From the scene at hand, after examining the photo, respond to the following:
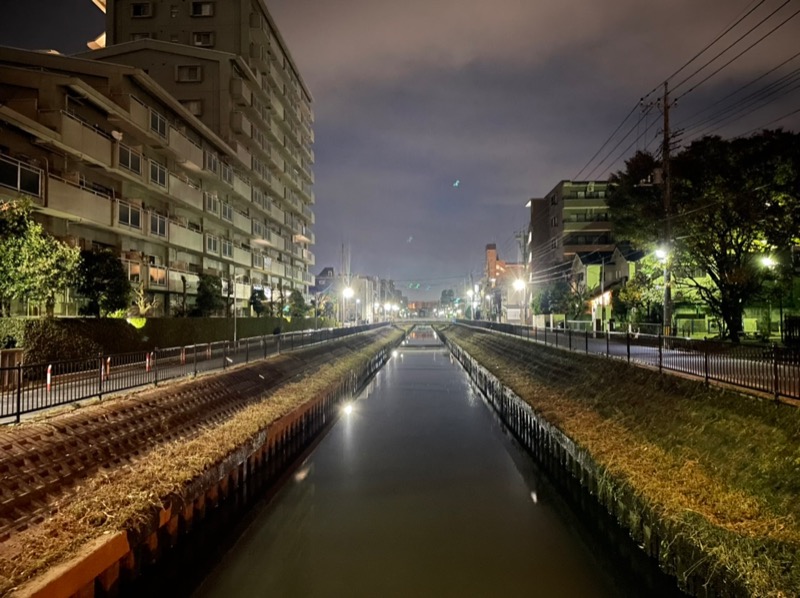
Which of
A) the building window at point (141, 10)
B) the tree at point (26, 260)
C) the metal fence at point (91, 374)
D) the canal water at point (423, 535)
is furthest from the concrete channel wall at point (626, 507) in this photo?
the building window at point (141, 10)

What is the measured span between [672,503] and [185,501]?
8.01 m

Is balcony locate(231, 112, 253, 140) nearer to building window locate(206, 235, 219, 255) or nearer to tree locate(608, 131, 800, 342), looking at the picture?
→ building window locate(206, 235, 219, 255)

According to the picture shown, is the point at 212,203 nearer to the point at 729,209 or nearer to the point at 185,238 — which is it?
the point at 185,238

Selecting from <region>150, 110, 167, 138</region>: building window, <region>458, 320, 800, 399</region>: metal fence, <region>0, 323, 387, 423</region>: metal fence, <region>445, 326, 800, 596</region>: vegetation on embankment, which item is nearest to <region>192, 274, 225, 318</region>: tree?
<region>150, 110, 167, 138</region>: building window

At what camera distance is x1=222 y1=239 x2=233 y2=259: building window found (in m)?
42.8

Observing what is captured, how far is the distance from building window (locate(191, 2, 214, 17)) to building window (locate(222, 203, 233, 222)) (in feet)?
70.6

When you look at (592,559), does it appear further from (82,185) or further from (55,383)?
(82,185)

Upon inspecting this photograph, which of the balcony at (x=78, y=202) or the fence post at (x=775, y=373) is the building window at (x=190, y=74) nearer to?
the balcony at (x=78, y=202)

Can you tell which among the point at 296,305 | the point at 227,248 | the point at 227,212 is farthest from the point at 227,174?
the point at 296,305

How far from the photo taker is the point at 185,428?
1309 centimetres

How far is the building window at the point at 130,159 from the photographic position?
90.4ft

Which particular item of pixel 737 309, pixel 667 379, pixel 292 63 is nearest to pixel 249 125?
pixel 292 63

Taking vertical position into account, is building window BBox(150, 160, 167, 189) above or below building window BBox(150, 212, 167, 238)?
above

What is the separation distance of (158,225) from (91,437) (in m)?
24.6
